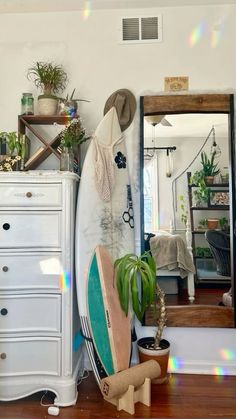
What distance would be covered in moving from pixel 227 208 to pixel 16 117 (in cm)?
169

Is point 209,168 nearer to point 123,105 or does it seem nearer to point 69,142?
point 123,105

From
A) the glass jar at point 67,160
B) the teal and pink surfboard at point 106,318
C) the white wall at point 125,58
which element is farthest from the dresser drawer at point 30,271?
the white wall at point 125,58

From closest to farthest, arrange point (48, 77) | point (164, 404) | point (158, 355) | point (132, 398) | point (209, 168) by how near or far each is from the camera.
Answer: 1. point (132, 398)
2. point (164, 404)
3. point (158, 355)
4. point (48, 77)
5. point (209, 168)

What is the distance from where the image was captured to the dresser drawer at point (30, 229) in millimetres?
1900

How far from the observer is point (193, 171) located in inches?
94.7

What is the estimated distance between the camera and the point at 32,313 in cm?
189

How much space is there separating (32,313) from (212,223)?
1.37 m

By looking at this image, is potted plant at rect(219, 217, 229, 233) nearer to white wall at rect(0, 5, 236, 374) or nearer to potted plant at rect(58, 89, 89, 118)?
white wall at rect(0, 5, 236, 374)

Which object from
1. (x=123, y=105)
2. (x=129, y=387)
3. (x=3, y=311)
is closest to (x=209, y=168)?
(x=123, y=105)

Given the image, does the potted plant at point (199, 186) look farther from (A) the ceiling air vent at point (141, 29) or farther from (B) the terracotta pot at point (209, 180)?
(A) the ceiling air vent at point (141, 29)

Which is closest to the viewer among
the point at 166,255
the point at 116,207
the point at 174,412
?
the point at 174,412

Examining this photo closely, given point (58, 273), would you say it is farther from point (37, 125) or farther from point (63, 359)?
point (37, 125)

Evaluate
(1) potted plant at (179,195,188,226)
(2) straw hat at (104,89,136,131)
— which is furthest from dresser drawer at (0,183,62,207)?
(1) potted plant at (179,195,188,226)

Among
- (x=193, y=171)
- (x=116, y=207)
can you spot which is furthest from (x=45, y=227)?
(x=193, y=171)
